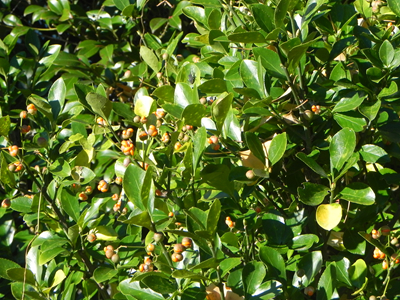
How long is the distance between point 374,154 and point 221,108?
389mm

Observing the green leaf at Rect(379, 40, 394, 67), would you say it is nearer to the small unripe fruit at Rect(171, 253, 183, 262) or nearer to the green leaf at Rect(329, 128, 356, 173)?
the green leaf at Rect(329, 128, 356, 173)

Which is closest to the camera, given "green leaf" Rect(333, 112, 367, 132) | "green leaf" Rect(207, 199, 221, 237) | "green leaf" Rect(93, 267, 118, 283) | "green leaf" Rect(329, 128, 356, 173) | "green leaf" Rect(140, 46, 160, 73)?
"green leaf" Rect(207, 199, 221, 237)

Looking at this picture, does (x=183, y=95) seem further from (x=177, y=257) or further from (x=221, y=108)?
(x=177, y=257)

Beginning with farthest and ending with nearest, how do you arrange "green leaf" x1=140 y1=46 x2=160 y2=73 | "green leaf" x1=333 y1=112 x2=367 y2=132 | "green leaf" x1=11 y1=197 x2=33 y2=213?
1. "green leaf" x1=140 y1=46 x2=160 y2=73
2. "green leaf" x1=11 y1=197 x2=33 y2=213
3. "green leaf" x1=333 y1=112 x2=367 y2=132

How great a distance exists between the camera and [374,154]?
1.21 m

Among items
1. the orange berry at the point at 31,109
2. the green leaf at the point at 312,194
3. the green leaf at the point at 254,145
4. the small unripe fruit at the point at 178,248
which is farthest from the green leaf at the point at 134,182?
the orange berry at the point at 31,109

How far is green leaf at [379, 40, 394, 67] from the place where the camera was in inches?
45.6

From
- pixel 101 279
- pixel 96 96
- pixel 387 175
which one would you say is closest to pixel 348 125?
pixel 387 175

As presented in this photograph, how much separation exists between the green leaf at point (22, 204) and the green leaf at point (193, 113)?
0.53 metres

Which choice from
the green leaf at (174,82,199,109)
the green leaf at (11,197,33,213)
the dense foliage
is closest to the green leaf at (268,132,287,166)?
the dense foliage

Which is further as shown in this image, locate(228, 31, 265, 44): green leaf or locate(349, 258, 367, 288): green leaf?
locate(349, 258, 367, 288): green leaf

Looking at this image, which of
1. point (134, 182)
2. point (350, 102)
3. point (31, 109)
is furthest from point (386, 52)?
point (31, 109)

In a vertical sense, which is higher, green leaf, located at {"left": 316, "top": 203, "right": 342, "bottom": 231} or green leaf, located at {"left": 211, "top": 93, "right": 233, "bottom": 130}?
green leaf, located at {"left": 211, "top": 93, "right": 233, "bottom": 130}

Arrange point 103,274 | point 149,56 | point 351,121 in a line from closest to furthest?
point 351,121
point 103,274
point 149,56
